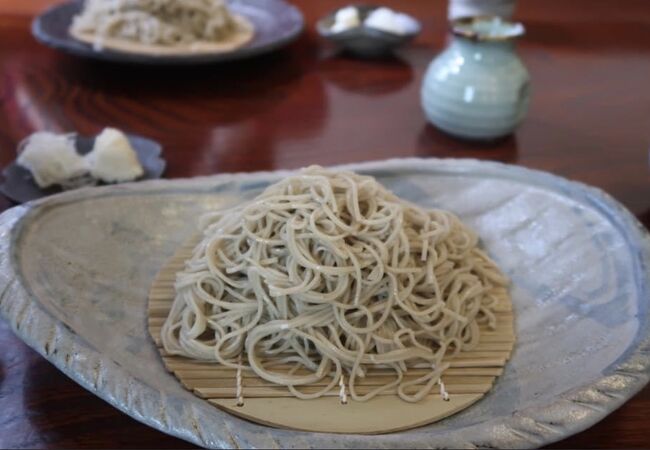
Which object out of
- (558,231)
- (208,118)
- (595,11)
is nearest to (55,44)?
(208,118)

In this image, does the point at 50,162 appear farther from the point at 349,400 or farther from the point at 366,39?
the point at 366,39

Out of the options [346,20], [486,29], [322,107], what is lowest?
[322,107]

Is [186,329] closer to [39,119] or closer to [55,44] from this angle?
[39,119]

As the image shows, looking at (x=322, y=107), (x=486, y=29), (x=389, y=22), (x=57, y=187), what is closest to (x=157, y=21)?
(x=322, y=107)

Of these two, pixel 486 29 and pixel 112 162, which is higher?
pixel 486 29

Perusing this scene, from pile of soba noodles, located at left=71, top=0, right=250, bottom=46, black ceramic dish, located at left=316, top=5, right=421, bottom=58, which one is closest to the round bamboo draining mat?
pile of soba noodles, located at left=71, top=0, right=250, bottom=46

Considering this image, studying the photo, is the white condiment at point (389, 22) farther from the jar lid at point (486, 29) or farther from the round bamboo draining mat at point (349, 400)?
the round bamboo draining mat at point (349, 400)
